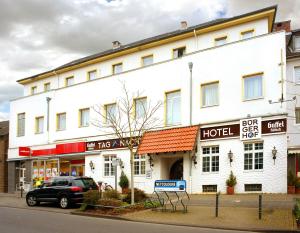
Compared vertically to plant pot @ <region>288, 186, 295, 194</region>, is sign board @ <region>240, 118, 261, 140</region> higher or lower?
higher

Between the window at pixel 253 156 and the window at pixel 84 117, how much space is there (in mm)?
13914

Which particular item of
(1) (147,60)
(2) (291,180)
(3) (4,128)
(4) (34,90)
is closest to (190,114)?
(2) (291,180)

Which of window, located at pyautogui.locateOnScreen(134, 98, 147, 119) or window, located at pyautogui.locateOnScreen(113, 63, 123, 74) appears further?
window, located at pyautogui.locateOnScreen(113, 63, 123, 74)

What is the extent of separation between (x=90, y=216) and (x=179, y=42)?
57.4 ft

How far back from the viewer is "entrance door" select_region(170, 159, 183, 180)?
28.8 m

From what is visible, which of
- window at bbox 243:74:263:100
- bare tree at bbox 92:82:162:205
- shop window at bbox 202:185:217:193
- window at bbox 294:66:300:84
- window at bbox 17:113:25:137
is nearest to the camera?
window at bbox 243:74:263:100

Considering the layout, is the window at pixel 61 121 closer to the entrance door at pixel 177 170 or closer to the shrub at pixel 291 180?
the entrance door at pixel 177 170

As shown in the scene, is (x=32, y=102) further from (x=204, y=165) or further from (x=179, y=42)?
(x=204, y=165)

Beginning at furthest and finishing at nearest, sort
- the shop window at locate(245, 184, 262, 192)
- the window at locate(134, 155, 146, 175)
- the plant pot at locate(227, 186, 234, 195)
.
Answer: the window at locate(134, 155, 146, 175) < the plant pot at locate(227, 186, 234, 195) < the shop window at locate(245, 184, 262, 192)

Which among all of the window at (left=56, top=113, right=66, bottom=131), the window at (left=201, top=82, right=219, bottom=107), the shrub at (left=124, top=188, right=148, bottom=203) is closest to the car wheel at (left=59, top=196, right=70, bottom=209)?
the shrub at (left=124, top=188, right=148, bottom=203)

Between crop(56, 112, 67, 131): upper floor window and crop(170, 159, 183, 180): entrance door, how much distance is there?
11475 mm

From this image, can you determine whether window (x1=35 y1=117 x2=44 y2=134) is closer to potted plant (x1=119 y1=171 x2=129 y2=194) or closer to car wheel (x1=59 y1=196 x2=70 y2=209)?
potted plant (x1=119 y1=171 x2=129 y2=194)

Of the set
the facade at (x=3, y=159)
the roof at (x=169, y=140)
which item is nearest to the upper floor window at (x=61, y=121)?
the facade at (x=3, y=159)

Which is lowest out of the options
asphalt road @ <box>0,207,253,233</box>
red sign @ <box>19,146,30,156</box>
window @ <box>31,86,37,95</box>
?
asphalt road @ <box>0,207,253,233</box>
